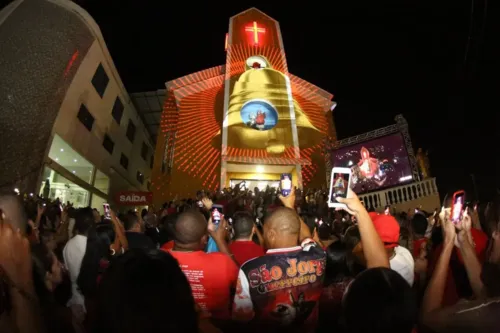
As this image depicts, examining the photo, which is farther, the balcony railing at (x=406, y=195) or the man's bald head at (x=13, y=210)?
the balcony railing at (x=406, y=195)

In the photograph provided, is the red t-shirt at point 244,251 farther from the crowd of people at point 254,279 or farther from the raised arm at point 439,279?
the raised arm at point 439,279

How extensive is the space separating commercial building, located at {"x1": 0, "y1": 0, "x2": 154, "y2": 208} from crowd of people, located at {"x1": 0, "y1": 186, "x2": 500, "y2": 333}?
38.0ft

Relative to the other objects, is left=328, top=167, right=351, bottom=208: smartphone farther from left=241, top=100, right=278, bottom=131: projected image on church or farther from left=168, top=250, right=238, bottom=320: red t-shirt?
left=241, top=100, right=278, bottom=131: projected image on church

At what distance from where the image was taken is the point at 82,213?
3.80m

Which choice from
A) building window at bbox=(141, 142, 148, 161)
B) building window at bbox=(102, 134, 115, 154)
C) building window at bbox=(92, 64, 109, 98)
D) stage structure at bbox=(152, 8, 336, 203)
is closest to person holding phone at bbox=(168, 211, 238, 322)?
stage structure at bbox=(152, 8, 336, 203)

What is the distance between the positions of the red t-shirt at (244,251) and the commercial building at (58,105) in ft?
39.5

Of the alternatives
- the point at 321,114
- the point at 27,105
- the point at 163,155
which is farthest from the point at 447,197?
the point at 321,114

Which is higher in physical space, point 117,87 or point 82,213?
point 117,87

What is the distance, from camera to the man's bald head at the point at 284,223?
2.57 metres

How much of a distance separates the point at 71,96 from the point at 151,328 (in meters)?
18.4

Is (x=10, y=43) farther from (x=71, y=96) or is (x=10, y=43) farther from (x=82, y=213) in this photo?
(x=82, y=213)

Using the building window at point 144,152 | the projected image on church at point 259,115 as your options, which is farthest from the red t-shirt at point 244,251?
the building window at point 144,152

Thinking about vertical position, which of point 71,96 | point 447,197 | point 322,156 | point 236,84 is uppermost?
point 236,84

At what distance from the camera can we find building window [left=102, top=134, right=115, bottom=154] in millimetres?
21256
